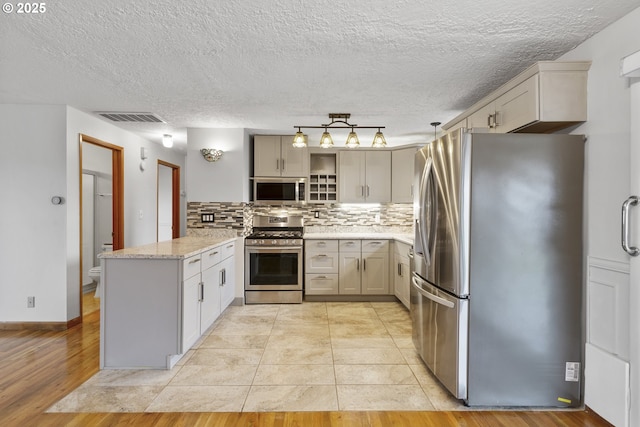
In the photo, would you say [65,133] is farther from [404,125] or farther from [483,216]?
[483,216]

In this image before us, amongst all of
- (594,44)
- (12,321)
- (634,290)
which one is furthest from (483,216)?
(12,321)

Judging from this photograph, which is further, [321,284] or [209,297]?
[321,284]

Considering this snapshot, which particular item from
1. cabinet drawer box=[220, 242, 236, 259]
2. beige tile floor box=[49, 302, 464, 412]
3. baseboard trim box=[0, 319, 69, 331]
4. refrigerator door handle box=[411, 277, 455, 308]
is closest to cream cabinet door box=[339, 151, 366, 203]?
cabinet drawer box=[220, 242, 236, 259]

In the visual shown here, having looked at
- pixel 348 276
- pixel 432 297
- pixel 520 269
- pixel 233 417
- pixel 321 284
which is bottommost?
pixel 233 417

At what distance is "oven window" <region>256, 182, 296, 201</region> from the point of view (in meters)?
4.73

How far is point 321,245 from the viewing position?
4707 mm

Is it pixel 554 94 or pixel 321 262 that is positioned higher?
pixel 554 94

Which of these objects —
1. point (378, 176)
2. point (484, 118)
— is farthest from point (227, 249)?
point (484, 118)

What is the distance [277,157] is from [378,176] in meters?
1.48

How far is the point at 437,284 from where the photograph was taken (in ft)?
8.01

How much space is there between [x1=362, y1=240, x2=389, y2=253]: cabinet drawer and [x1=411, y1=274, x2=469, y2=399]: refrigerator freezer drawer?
187 centimetres

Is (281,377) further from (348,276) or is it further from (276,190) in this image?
(276,190)

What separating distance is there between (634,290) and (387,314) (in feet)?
8.55

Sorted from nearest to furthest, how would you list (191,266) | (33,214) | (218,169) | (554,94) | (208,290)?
(554,94) < (191,266) < (208,290) < (33,214) < (218,169)
